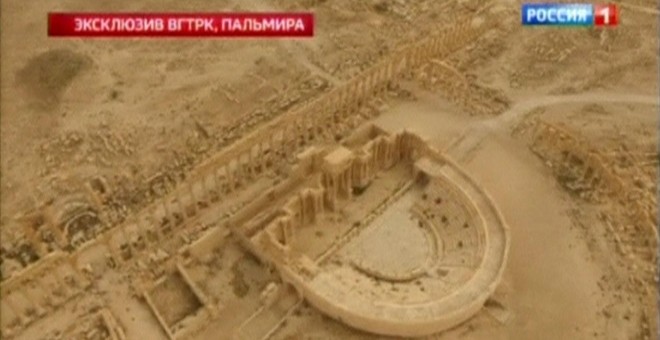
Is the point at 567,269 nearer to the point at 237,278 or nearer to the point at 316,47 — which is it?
the point at 237,278

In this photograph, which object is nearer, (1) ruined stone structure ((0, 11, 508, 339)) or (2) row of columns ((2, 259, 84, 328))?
(2) row of columns ((2, 259, 84, 328))

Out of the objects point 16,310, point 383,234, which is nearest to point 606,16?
point 383,234

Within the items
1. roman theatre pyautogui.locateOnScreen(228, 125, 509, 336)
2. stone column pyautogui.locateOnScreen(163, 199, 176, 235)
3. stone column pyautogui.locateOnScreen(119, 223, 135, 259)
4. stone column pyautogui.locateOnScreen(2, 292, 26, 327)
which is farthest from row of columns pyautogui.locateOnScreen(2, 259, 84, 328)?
roman theatre pyautogui.locateOnScreen(228, 125, 509, 336)

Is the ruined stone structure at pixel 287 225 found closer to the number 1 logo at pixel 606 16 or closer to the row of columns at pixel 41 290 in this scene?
the row of columns at pixel 41 290

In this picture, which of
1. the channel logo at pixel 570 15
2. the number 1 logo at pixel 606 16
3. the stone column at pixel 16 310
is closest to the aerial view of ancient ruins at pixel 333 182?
the stone column at pixel 16 310

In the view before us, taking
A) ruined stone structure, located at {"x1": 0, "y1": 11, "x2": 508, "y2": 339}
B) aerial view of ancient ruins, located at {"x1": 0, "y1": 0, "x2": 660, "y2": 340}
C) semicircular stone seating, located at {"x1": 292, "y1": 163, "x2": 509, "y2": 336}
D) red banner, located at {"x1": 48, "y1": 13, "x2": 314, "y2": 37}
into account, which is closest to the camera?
semicircular stone seating, located at {"x1": 292, "y1": 163, "x2": 509, "y2": 336}

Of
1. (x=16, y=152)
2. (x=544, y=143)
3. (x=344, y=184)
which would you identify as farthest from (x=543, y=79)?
(x=16, y=152)

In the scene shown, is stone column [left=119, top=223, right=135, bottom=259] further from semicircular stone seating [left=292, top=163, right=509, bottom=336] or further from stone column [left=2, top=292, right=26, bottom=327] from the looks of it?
semicircular stone seating [left=292, top=163, right=509, bottom=336]

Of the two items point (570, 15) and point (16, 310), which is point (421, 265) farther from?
point (570, 15)
